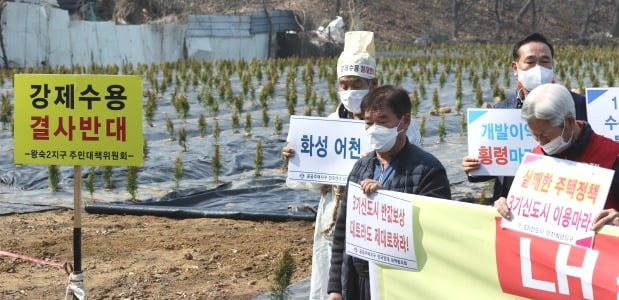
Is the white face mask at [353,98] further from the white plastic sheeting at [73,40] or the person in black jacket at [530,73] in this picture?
the white plastic sheeting at [73,40]

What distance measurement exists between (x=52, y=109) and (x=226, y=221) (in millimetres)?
3508

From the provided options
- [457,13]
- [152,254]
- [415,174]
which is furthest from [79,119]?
[457,13]

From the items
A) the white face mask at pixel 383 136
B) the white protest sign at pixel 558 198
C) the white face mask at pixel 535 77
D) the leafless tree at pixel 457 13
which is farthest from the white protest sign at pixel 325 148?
the leafless tree at pixel 457 13

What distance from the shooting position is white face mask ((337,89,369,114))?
406 centimetres

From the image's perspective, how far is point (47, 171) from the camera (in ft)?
32.2

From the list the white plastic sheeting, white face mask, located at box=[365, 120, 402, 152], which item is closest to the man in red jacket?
white face mask, located at box=[365, 120, 402, 152]

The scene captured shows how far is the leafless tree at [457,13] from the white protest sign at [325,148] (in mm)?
41937

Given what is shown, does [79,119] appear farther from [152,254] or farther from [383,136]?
[152,254]

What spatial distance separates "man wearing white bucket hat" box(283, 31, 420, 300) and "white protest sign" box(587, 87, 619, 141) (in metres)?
0.90

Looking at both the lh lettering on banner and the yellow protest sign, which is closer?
the lh lettering on banner

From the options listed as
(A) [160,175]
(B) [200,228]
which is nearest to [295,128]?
(B) [200,228]

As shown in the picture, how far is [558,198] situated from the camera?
9.14 feet

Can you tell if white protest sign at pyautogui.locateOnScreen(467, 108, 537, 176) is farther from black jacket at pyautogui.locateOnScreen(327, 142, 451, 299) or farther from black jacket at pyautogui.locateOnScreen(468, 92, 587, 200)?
black jacket at pyautogui.locateOnScreen(327, 142, 451, 299)

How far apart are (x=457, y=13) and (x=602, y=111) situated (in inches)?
1711
